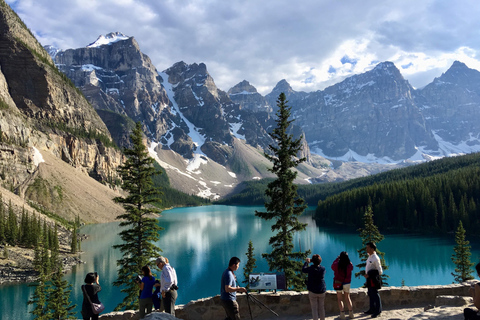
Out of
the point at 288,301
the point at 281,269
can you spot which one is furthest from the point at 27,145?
the point at 288,301

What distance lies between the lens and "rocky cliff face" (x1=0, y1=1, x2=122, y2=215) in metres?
114

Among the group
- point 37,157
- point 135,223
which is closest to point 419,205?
point 135,223

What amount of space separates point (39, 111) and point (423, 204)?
15368cm

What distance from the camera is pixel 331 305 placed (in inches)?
514

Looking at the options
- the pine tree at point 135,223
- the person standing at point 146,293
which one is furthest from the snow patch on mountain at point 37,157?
the person standing at point 146,293

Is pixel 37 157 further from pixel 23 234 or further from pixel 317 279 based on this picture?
pixel 317 279

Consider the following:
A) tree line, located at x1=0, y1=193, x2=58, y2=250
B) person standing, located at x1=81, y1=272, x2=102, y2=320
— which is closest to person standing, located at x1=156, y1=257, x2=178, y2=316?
person standing, located at x1=81, y1=272, x2=102, y2=320

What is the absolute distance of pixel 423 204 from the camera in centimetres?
9556

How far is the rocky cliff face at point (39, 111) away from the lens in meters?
114

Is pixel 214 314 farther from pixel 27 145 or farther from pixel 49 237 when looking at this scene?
pixel 27 145

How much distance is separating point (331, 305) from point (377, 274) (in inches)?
101

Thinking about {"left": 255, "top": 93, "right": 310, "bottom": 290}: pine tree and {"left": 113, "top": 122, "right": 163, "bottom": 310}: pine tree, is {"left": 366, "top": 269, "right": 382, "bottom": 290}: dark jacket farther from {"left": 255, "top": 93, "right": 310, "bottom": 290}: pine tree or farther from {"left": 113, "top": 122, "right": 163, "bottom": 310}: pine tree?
{"left": 113, "top": 122, "right": 163, "bottom": 310}: pine tree

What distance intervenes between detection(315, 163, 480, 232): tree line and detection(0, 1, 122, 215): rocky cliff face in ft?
352

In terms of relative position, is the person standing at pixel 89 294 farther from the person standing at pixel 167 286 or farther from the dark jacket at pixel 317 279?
the dark jacket at pixel 317 279
